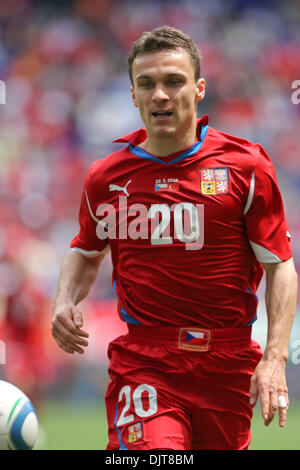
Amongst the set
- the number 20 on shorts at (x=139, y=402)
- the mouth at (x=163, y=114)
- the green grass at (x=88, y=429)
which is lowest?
the green grass at (x=88, y=429)

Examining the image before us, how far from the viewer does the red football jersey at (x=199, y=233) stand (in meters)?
3.54

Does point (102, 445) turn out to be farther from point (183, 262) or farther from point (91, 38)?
point (91, 38)

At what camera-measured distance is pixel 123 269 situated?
373 centimetres

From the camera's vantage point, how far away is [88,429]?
795cm

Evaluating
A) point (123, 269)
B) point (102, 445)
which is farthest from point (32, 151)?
point (123, 269)

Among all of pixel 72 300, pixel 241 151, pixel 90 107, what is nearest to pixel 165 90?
pixel 241 151

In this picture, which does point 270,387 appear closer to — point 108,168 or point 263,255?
point 263,255

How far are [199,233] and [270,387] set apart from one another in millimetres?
804

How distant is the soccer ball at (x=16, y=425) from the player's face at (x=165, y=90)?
1754 mm

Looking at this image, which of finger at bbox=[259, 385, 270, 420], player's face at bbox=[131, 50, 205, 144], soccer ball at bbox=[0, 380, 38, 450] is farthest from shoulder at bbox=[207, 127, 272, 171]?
soccer ball at bbox=[0, 380, 38, 450]

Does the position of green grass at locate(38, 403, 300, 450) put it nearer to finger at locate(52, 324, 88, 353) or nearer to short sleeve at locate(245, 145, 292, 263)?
finger at locate(52, 324, 88, 353)

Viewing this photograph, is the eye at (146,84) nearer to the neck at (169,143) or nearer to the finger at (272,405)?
the neck at (169,143)

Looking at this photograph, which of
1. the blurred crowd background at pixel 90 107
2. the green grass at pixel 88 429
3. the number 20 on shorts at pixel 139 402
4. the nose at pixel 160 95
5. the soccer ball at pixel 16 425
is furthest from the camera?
the blurred crowd background at pixel 90 107

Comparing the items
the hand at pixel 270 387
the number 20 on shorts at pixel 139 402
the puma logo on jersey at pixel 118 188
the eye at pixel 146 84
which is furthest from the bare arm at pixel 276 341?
the eye at pixel 146 84
